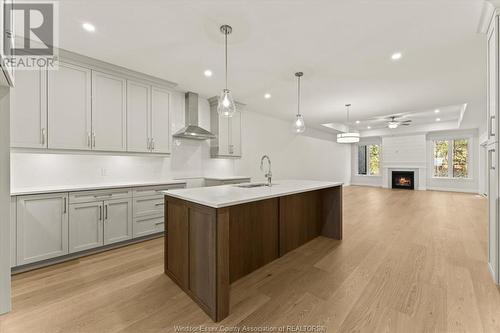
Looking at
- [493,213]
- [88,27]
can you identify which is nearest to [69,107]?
[88,27]

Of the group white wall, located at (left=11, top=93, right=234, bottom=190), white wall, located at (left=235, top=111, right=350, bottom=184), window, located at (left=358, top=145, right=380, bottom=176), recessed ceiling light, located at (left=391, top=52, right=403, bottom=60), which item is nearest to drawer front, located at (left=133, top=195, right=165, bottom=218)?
white wall, located at (left=11, top=93, right=234, bottom=190)

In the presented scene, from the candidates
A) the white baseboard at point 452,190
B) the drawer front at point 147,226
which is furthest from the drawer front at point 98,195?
the white baseboard at point 452,190

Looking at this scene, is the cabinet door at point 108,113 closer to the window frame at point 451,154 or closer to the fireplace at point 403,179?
the fireplace at point 403,179

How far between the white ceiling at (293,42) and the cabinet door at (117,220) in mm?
2029

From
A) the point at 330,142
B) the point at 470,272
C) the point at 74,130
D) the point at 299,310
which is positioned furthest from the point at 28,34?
the point at 330,142

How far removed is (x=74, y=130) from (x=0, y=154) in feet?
5.12

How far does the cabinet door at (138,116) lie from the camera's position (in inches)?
134

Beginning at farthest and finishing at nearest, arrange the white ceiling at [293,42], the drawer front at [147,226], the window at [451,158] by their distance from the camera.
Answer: the window at [451,158]
the drawer front at [147,226]
the white ceiling at [293,42]

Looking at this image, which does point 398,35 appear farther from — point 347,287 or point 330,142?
point 330,142

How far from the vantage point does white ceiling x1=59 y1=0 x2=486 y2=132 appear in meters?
2.05

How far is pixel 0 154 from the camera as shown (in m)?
1.51

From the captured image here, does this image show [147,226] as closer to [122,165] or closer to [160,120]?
[122,165]

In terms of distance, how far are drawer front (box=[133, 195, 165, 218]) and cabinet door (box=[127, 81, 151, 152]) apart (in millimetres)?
810

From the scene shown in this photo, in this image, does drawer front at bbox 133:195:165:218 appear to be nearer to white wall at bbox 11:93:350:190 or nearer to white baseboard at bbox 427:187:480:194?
white wall at bbox 11:93:350:190
